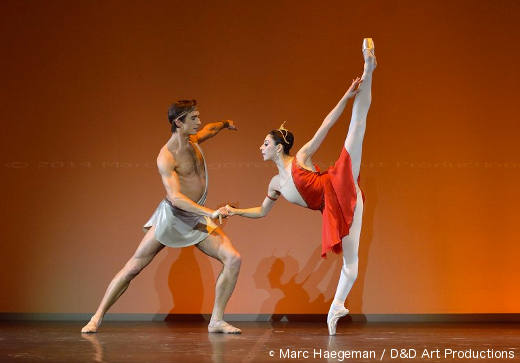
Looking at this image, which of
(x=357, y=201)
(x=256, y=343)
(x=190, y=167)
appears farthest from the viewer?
(x=190, y=167)

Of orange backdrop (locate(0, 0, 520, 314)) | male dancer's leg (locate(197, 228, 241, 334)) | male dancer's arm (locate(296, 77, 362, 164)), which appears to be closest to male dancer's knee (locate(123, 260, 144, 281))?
male dancer's leg (locate(197, 228, 241, 334))

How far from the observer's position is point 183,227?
4.47 m

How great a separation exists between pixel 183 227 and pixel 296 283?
56.2 inches

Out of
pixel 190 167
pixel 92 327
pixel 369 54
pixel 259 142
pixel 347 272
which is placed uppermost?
pixel 369 54

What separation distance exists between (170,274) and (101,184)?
3.07 feet

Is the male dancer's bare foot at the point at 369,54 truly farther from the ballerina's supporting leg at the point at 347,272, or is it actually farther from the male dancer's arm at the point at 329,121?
the ballerina's supporting leg at the point at 347,272

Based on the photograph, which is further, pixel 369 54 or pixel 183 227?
pixel 183 227

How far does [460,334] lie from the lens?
4312 millimetres

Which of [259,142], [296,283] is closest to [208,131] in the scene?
[259,142]

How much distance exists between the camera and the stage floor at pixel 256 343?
325 centimetres

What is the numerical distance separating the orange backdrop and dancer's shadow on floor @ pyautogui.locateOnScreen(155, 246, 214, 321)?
0.04 feet

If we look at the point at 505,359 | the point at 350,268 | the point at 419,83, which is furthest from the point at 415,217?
the point at 505,359

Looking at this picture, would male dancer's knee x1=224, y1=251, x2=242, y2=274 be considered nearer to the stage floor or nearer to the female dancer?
the female dancer

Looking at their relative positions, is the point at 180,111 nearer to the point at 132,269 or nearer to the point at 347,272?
the point at 132,269
